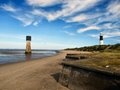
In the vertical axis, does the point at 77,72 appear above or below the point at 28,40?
below

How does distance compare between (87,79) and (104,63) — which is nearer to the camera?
(87,79)

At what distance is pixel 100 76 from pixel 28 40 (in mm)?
42592

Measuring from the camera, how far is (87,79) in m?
6.29

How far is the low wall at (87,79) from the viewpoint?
526 centimetres

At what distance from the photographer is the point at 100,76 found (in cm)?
571

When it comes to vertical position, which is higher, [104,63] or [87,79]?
[104,63]

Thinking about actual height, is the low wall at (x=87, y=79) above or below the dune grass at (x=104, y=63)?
below

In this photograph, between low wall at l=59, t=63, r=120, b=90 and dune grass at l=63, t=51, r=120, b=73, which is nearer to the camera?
low wall at l=59, t=63, r=120, b=90

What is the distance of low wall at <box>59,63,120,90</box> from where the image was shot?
526 centimetres

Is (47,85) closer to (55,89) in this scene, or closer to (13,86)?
(55,89)

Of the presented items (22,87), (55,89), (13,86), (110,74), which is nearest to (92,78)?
(110,74)

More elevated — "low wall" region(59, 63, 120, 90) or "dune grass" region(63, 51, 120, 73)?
"dune grass" region(63, 51, 120, 73)

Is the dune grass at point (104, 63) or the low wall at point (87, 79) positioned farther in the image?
the dune grass at point (104, 63)

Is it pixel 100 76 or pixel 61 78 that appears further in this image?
pixel 61 78
